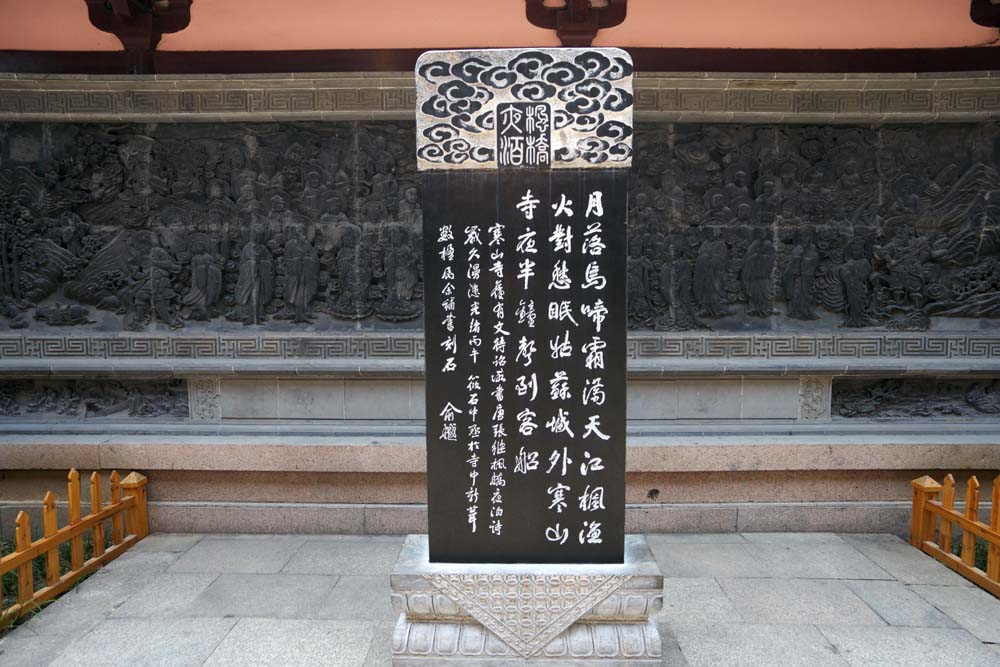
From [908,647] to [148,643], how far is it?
4068mm

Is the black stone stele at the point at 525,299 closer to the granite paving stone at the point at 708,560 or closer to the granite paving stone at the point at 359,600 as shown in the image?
the granite paving stone at the point at 359,600

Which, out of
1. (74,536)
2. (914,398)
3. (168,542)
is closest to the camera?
(74,536)

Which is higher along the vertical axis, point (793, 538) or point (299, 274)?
point (299, 274)

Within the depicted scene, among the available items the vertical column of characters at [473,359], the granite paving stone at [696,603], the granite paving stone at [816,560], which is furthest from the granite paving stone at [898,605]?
the vertical column of characters at [473,359]

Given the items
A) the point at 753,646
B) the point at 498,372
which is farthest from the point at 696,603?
the point at 498,372

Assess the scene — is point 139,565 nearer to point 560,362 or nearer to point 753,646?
point 560,362

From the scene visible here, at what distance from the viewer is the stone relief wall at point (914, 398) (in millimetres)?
5172

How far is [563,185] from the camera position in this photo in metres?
2.82

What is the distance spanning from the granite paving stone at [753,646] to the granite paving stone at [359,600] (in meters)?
1.70

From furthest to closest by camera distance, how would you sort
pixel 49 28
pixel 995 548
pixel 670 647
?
pixel 49 28 → pixel 995 548 → pixel 670 647

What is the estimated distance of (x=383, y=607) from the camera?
3.83m

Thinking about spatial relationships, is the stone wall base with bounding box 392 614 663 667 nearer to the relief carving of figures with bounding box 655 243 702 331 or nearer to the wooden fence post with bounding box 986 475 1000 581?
the wooden fence post with bounding box 986 475 1000 581

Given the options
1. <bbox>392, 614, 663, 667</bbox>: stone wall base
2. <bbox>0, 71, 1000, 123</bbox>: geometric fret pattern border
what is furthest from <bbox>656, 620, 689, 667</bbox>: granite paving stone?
<bbox>0, 71, 1000, 123</bbox>: geometric fret pattern border

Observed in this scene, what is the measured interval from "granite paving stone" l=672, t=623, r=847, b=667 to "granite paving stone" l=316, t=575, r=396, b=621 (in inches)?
67.0
